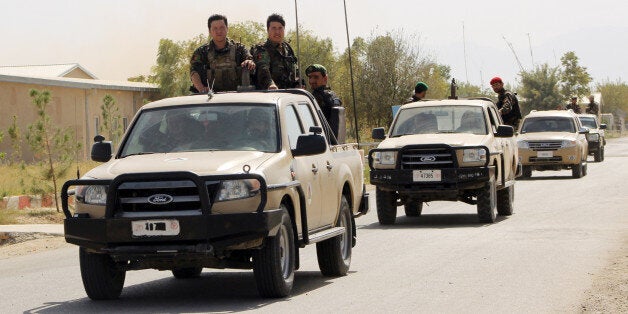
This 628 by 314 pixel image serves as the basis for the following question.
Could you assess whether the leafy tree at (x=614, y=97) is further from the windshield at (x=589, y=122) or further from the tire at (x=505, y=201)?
the tire at (x=505, y=201)

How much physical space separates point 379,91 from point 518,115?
3615 cm

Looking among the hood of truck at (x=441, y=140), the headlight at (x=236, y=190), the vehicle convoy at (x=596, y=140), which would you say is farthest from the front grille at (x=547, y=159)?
the headlight at (x=236, y=190)

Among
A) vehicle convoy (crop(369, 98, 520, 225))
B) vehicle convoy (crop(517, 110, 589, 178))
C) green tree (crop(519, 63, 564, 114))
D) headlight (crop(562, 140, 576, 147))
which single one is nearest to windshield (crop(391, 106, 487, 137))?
vehicle convoy (crop(369, 98, 520, 225))

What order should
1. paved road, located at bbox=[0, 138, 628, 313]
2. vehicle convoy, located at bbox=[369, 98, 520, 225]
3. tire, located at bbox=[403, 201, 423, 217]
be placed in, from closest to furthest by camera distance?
paved road, located at bbox=[0, 138, 628, 313], vehicle convoy, located at bbox=[369, 98, 520, 225], tire, located at bbox=[403, 201, 423, 217]

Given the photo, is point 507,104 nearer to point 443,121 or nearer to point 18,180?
point 443,121

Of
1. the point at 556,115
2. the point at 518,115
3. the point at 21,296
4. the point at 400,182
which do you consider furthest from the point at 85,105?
the point at 21,296

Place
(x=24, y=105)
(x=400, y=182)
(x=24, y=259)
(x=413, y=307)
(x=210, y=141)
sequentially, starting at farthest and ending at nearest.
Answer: (x=24, y=105), (x=400, y=182), (x=24, y=259), (x=210, y=141), (x=413, y=307)

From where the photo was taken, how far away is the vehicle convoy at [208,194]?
32.8ft

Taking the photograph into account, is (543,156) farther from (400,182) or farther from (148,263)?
(148,263)

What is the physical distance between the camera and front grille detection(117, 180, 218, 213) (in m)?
10.0

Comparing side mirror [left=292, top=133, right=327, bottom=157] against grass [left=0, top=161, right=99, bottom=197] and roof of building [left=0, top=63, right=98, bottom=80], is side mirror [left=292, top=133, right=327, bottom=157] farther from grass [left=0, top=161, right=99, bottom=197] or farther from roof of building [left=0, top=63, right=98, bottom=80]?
roof of building [left=0, top=63, right=98, bottom=80]

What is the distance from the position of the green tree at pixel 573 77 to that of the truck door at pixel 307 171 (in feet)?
333

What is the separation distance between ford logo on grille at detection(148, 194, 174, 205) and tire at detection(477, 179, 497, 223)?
32.3 feet

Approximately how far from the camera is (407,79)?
6172 centimetres
